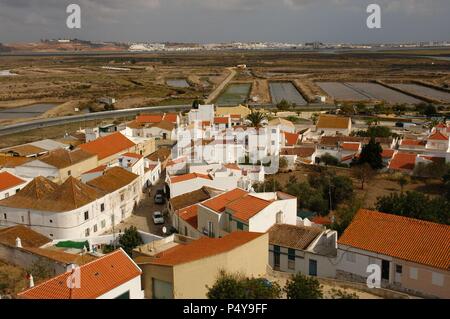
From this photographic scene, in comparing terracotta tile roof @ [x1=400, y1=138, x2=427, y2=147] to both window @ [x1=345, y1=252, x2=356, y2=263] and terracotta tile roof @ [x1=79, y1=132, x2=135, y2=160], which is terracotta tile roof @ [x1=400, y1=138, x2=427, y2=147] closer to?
terracotta tile roof @ [x1=79, y1=132, x2=135, y2=160]

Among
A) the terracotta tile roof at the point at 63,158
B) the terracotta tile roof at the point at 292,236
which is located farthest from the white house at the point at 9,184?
the terracotta tile roof at the point at 292,236

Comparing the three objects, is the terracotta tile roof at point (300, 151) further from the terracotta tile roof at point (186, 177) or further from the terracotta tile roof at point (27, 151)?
the terracotta tile roof at point (27, 151)

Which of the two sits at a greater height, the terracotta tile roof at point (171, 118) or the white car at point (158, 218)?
the terracotta tile roof at point (171, 118)

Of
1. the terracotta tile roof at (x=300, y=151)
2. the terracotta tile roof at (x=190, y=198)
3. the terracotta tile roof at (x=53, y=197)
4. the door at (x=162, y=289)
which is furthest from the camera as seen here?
the terracotta tile roof at (x=300, y=151)

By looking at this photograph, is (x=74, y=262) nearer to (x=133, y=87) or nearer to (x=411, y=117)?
(x=411, y=117)

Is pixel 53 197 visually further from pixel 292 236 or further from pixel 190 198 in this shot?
pixel 292 236
